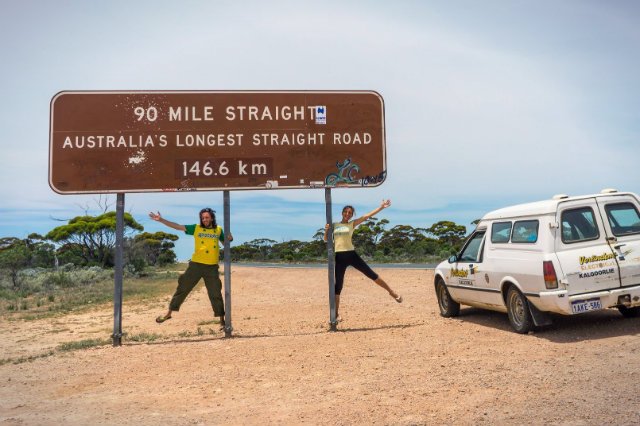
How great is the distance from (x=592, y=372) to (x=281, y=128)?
21.5 feet

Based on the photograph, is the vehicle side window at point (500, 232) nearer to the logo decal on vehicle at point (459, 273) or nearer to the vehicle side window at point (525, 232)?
the vehicle side window at point (525, 232)

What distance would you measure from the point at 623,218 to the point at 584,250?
3.28 feet

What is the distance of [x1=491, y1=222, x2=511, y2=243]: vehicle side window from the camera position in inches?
344

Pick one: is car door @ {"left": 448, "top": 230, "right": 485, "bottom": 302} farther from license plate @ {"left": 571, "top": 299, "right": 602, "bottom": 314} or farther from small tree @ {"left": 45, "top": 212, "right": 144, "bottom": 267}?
small tree @ {"left": 45, "top": 212, "right": 144, "bottom": 267}

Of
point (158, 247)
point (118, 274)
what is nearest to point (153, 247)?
point (158, 247)

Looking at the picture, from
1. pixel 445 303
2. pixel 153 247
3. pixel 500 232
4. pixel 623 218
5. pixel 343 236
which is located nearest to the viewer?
pixel 623 218

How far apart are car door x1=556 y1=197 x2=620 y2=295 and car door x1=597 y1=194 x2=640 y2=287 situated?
0.09 meters

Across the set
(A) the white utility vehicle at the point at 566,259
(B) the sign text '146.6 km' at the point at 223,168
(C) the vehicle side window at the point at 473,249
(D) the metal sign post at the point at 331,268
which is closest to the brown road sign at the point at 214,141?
(B) the sign text '146.6 km' at the point at 223,168

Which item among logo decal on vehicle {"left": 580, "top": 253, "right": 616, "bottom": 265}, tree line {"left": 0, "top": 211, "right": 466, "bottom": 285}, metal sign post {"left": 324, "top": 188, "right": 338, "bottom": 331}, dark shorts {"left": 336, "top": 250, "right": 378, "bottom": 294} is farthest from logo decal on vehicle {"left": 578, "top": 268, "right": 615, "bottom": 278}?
tree line {"left": 0, "top": 211, "right": 466, "bottom": 285}

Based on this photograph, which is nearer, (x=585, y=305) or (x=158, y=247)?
(x=585, y=305)

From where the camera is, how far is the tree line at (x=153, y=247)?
1529 inches

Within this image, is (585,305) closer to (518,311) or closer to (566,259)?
(566,259)

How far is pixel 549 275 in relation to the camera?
291 inches

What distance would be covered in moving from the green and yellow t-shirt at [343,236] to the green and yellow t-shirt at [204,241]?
85.0 inches
